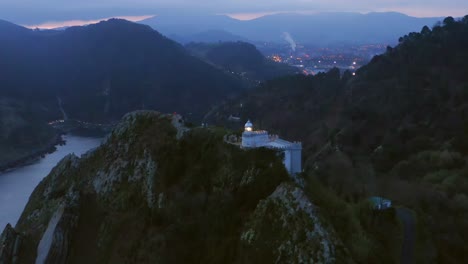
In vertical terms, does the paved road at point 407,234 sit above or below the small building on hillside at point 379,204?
below

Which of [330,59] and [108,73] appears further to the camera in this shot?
[330,59]

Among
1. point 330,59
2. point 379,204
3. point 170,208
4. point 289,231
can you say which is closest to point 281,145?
point 289,231

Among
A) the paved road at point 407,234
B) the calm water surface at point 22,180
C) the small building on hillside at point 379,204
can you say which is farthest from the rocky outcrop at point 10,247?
the calm water surface at point 22,180

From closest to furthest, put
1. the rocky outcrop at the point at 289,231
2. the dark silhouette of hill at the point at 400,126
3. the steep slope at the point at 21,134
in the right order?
the rocky outcrop at the point at 289,231
the dark silhouette of hill at the point at 400,126
the steep slope at the point at 21,134

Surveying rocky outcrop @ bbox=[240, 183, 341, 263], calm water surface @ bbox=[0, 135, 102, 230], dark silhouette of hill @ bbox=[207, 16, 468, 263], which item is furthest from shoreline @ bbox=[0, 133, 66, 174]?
rocky outcrop @ bbox=[240, 183, 341, 263]

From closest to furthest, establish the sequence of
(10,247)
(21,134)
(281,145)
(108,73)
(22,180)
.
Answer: (281,145) → (10,247) → (22,180) → (21,134) → (108,73)

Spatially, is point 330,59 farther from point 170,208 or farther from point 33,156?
point 170,208

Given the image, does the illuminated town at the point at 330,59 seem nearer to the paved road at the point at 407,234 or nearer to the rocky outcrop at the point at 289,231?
the paved road at the point at 407,234
